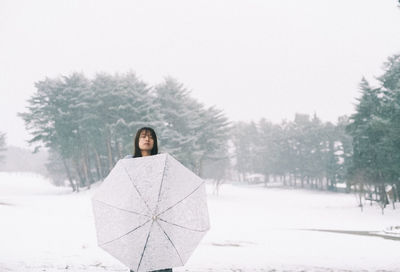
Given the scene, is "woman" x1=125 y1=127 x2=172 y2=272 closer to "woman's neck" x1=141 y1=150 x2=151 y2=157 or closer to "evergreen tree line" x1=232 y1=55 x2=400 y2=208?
"woman's neck" x1=141 y1=150 x2=151 y2=157

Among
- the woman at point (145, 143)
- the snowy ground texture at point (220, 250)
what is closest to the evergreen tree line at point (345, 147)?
the snowy ground texture at point (220, 250)

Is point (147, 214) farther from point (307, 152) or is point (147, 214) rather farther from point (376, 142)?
point (307, 152)

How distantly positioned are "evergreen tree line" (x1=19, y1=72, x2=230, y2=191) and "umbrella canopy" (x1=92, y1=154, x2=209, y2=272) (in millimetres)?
34729

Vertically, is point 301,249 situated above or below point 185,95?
below

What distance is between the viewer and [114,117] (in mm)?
41719

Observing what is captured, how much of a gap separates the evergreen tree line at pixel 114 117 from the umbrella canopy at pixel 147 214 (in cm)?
3473

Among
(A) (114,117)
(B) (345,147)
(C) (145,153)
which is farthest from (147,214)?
(B) (345,147)

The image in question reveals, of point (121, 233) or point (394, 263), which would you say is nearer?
point (121, 233)

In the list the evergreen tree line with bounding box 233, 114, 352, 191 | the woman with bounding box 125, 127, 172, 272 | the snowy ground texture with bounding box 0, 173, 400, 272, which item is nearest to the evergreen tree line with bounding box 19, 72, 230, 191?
the snowy ground texture with bounding box 0, 173, 400, 272

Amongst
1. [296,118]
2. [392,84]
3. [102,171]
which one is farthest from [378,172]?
[296,118]

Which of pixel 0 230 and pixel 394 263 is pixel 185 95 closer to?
pixel 0 230

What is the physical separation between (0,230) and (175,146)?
2891 centimetres

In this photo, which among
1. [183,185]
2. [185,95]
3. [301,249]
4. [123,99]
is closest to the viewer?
[183,185]

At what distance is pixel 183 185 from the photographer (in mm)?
4434
